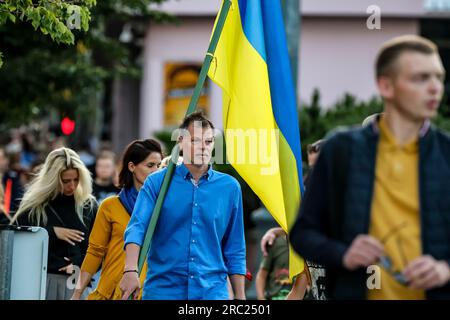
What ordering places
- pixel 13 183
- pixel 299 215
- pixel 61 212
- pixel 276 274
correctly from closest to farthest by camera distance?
pixel 299 215 < pixel 61 212 < pixel 276 274 < pixel 13 183

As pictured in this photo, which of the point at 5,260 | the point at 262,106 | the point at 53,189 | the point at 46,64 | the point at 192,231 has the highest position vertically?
the point at 46,64

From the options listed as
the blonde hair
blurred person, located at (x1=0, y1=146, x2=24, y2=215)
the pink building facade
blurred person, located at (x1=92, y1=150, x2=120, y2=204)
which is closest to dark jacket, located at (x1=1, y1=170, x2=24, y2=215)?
blurred person, located at (x1=0, y1=146, x2=24, y2=215)

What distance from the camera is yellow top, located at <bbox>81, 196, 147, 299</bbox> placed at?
26.9 ft

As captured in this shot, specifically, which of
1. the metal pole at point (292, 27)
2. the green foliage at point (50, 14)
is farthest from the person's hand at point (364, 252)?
the metal pole at point (292, 27)

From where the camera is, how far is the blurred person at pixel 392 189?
423cm

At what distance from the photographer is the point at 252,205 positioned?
1360cm

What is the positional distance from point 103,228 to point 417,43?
4314 millimetres

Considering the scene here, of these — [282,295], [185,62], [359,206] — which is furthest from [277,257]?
[185,62]

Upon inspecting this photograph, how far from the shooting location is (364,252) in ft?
13.5

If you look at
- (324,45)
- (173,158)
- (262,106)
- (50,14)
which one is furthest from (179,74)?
(173,158)

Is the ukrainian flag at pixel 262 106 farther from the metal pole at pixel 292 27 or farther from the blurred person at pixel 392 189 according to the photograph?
the metal pole at pixel 292 27

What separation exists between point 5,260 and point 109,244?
81 centimetres

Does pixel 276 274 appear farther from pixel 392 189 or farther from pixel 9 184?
pixel 9 184

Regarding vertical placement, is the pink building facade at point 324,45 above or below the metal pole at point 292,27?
above
